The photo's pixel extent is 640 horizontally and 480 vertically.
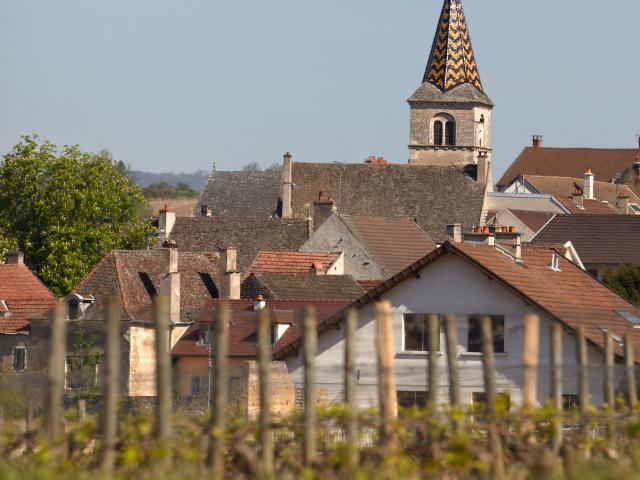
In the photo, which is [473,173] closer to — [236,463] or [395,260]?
[395,260]

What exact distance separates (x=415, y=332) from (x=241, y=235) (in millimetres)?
37020

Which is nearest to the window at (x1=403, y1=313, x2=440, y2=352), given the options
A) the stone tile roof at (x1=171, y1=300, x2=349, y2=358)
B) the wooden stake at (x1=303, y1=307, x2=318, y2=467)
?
the stone tile roof at (x1=171, y1=300, x2=349, y2=358)

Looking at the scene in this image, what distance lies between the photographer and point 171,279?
169 ft

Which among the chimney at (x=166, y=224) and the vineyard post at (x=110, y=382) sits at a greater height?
the chimney at (x=166, y=224)

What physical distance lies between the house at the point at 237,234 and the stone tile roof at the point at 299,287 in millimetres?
15871

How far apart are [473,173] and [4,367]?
138 feet

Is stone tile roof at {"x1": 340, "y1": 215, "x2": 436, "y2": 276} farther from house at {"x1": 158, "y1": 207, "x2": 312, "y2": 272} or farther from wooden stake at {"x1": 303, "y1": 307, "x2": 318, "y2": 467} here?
wooden stake at {"x1": 303, "y1": 307, "x2": 318, "y2": 467}

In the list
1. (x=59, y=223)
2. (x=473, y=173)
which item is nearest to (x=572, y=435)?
(x=59, y=223)

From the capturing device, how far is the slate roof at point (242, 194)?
8944cm

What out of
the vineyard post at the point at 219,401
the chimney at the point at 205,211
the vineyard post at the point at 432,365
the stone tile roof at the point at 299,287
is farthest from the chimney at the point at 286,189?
the vineyard post at the point at 219,401

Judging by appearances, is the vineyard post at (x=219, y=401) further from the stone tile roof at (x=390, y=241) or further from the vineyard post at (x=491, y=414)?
the stone tile roof at (x=390, y=241)

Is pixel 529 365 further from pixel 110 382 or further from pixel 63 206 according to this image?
pixel 63 206

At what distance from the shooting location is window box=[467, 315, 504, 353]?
3195 centimetres

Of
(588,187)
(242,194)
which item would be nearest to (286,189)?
(242,194)
